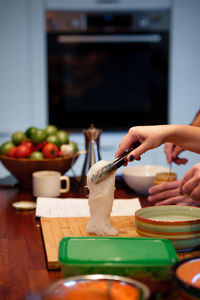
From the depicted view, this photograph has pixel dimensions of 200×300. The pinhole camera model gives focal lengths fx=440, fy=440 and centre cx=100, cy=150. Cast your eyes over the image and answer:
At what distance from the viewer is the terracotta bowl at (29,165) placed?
1697 mm

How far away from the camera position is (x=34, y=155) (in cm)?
172

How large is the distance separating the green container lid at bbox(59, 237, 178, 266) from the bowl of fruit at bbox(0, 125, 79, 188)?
2.71 ft

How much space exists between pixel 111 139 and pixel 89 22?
0.88m

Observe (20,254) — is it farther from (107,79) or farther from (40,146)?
(107,79)

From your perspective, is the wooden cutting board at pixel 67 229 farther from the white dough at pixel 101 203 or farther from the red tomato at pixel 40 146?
the red tomato at pixel 40 146

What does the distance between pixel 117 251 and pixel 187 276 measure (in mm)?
168

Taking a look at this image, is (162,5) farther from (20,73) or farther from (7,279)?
(7,279)

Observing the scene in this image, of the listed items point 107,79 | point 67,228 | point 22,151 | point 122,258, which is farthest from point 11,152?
point 107,79

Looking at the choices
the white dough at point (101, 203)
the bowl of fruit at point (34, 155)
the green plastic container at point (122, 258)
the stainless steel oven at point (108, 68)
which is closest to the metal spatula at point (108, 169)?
the white dough at point (101, 203)

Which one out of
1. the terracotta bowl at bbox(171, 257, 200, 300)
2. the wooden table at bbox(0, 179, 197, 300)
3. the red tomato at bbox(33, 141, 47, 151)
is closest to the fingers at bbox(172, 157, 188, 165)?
the wooden table at bbox(0, 179, 197, 300)

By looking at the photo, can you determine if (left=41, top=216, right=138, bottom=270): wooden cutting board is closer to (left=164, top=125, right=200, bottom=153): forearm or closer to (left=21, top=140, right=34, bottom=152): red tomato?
(left=164, top=125, right=200, bottom=153): forearm

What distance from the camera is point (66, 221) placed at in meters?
1.27

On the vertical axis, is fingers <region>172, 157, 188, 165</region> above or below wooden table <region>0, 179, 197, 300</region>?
above

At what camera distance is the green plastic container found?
75 cm
